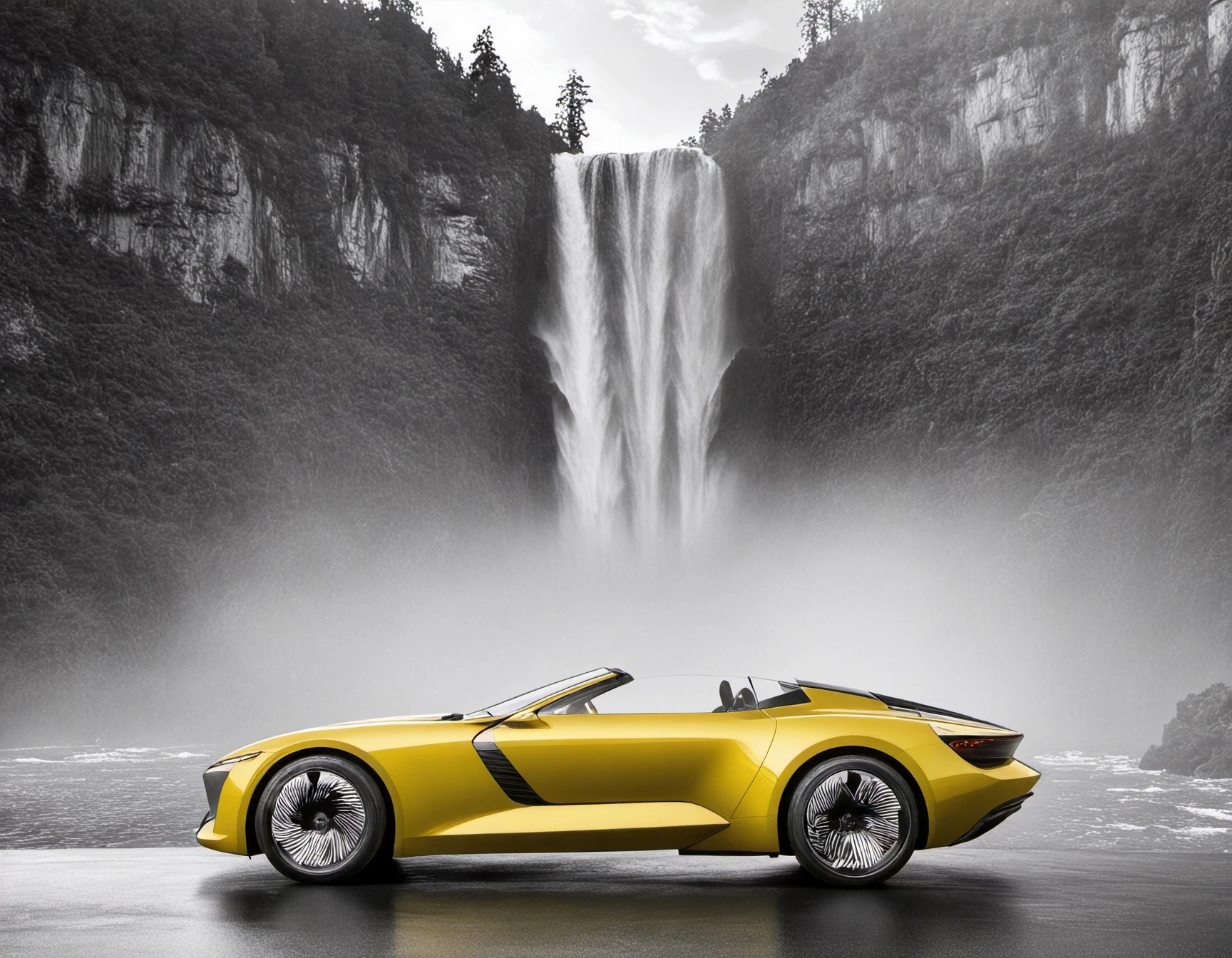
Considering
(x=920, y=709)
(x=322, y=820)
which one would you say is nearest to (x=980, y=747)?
(x=920, y=709)

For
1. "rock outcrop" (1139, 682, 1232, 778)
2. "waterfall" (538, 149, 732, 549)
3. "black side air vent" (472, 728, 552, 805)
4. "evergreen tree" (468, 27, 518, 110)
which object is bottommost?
"rock outcrop" (1139, 682, 1232, 778)

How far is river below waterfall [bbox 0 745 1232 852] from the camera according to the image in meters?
11.6

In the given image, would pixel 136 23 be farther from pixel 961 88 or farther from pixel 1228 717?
pixel 1228 717

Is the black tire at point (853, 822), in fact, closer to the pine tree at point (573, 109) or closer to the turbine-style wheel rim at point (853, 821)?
the turbine-style wheel rim at point (853, 821)

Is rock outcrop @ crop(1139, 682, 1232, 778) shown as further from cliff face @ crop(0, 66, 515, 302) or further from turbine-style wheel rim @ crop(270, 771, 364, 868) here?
cliff face @ crop(0, 66, 515, 302)

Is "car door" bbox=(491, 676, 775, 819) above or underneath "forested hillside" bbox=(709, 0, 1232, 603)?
underneath

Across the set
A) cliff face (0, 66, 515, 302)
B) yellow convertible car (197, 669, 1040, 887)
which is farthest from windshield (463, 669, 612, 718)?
cliff face (0, 66, 515, 302)

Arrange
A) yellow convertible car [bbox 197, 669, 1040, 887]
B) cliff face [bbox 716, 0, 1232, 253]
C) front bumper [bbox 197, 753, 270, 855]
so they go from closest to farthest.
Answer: yellow convertible car [bbox 197, 669, 1040, 887] → front bumper [bbox 197, 753, 270, 855] → cliff face [bbox 716, 0, 1232, 253]

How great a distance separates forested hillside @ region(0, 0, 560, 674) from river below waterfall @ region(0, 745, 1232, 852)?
71.2 feet

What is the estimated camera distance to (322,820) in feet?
18.2

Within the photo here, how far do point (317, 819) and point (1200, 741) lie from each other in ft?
69.2

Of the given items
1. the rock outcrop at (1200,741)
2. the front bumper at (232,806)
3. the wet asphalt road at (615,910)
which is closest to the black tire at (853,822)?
the wet asphalt road at (615,910)

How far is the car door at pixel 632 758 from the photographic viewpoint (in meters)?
5.45

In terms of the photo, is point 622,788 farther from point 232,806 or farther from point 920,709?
point 232,806
